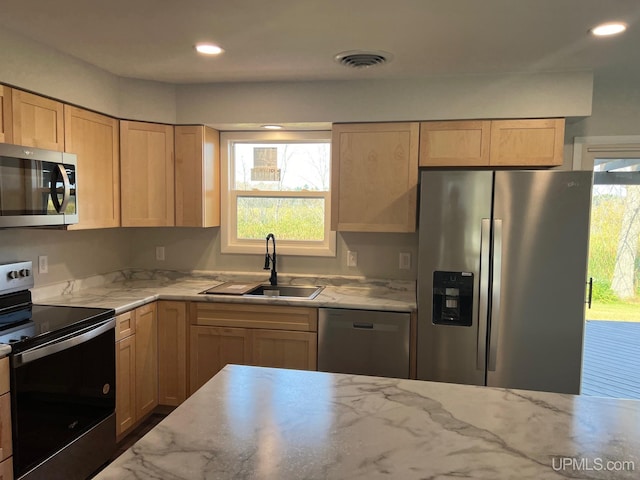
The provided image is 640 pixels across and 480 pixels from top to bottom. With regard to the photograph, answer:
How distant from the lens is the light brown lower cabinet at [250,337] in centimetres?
300

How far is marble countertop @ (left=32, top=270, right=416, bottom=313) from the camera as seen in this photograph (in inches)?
115

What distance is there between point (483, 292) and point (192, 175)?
83.2 inches

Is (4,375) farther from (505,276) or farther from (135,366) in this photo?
(505,276)

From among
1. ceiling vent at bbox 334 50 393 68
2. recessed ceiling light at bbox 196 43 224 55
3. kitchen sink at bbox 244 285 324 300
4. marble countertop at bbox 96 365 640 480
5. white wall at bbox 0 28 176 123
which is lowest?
kitchen sink at bbox 244 285 324 300

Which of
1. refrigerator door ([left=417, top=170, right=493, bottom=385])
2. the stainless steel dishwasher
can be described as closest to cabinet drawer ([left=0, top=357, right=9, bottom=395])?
the stainless steel dishwasher

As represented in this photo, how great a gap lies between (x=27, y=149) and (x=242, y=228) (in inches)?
68.1

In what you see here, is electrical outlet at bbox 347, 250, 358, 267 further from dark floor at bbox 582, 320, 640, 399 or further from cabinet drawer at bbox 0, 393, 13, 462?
cabinet drawer at bbox 0, 393, 13, 462

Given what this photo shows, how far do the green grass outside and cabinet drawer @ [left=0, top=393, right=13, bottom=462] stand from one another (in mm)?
3383

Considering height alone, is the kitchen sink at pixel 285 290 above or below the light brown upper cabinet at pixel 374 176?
below

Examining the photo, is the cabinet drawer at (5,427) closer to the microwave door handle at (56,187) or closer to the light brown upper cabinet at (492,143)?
the microwave door handle at (56,187)

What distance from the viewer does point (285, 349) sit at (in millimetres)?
3025

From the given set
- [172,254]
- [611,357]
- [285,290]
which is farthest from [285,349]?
[611,357]

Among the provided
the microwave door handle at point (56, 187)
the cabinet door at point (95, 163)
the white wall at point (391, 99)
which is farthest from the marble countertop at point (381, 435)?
the white wall at point (391, 99)

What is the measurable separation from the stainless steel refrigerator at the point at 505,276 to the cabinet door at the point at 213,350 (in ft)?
3.82
